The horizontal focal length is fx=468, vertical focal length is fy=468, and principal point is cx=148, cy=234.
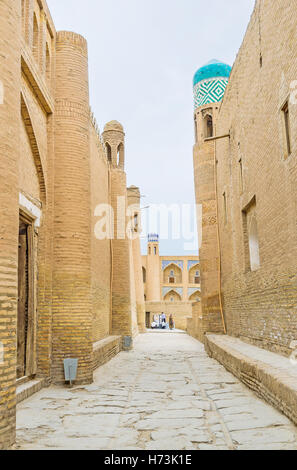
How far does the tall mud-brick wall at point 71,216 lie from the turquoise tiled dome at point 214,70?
9.57 m

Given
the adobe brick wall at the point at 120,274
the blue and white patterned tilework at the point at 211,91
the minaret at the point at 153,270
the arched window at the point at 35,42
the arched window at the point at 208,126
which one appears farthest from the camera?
the minaret at the point at 153,270

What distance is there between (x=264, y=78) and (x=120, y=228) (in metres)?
7.71

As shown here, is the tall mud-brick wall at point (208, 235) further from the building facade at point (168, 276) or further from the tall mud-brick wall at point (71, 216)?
the building facade at point (168, 276)

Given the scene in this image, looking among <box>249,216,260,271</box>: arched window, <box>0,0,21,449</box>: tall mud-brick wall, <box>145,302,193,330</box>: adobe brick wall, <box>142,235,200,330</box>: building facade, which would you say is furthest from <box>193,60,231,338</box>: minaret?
<box>142,235,200,330</box>: building facade

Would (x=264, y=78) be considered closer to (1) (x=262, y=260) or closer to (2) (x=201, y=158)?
(1) (x=262, y=260)

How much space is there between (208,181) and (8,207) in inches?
482

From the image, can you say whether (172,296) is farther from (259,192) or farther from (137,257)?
(259,192)

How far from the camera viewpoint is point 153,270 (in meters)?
40.7

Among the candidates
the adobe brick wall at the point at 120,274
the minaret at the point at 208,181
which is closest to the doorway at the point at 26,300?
the adobe brick wall at the point at 120,274

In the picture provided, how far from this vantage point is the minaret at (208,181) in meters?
15.5

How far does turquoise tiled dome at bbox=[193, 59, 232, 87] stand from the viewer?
17188 millimetres

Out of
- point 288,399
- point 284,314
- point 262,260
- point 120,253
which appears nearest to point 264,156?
point 262,260

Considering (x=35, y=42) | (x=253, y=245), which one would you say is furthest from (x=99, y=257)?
(x=35, y=42)

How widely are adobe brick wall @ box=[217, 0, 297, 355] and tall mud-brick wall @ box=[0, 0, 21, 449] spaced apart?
13.2ft
